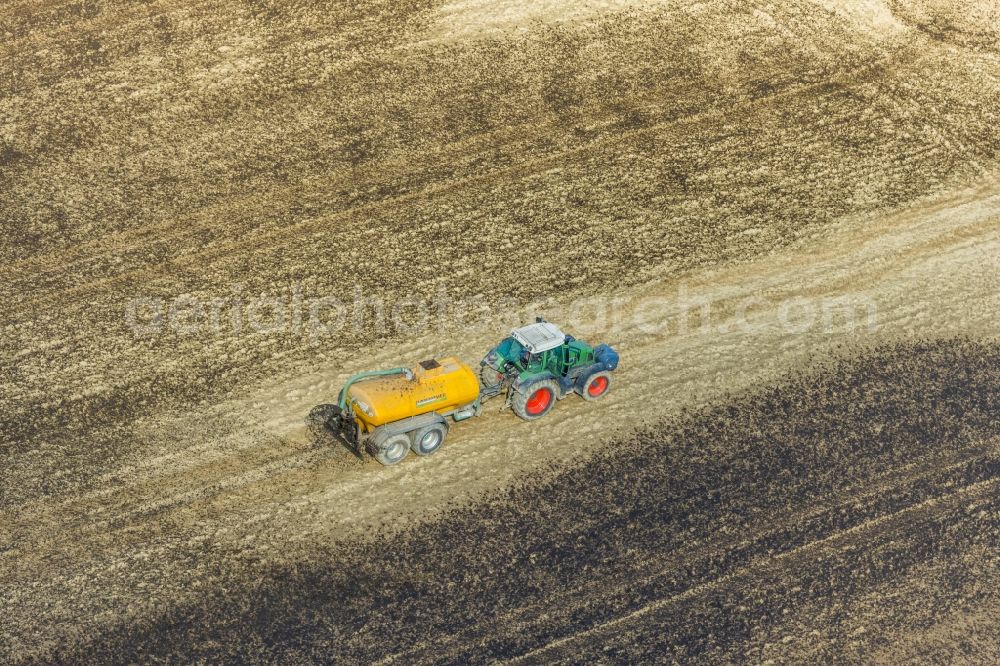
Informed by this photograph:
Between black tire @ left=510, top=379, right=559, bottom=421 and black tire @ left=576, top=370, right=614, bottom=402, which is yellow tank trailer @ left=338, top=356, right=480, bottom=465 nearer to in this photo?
black tire @ left=510, top=379, right=559, bottom=421

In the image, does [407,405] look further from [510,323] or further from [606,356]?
[510,323]

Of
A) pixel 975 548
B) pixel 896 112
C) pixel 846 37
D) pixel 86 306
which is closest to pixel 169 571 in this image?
pixel 86 306

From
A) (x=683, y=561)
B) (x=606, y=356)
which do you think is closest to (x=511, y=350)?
(x=606, y=356)

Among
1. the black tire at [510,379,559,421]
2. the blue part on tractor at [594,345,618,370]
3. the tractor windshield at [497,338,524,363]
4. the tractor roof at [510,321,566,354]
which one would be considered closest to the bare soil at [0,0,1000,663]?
the black tire at [510,379,559,421]

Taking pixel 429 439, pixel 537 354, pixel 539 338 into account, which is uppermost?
pixel 539 338

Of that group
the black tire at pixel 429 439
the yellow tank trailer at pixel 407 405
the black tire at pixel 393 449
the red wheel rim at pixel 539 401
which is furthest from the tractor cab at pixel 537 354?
the black tire at pixel 393 449
